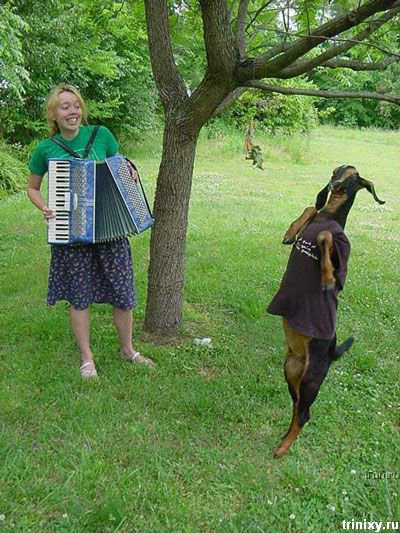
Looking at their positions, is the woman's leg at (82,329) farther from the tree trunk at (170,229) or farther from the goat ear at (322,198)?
the goat ear at (322,198)

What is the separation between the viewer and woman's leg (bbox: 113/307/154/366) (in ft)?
12.1

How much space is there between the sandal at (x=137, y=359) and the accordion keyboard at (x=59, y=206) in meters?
0.99

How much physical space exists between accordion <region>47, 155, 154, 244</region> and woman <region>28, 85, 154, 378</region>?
0.32 ft

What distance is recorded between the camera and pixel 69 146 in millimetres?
3326

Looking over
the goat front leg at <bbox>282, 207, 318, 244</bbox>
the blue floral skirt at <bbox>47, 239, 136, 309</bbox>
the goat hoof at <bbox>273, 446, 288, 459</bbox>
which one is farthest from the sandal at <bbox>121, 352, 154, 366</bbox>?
the goat front leg at <bbox>282, 207, 318, 244</bbox>

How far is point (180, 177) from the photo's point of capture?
3.89 meters

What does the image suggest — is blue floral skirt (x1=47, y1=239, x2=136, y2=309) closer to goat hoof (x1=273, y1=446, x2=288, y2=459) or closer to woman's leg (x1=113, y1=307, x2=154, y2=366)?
woman's leg (x1=113, y1=307, x2=154, y2=366)

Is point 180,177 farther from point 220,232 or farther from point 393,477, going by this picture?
point 220,232

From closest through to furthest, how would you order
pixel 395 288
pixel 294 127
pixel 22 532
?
pixel 22 532, pixel 395 288, pixel 294 127

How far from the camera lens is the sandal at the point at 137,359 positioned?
3.74m

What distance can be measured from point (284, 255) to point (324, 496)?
413 cm

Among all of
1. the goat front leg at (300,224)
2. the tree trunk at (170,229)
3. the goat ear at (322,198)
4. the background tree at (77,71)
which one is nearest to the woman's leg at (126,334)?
the tree trunk at (170,229)

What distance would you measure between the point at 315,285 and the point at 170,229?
1667 millimetres

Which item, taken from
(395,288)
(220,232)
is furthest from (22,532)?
(220,232)
